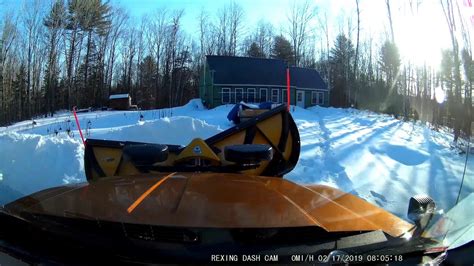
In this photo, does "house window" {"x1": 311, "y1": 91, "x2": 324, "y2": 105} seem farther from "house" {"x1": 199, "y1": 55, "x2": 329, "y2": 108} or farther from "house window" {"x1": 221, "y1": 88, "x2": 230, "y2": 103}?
"house window" {"x1": 221, "y1": 88, "x2": 230, "y2": 103}

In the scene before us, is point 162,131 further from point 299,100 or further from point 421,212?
point 299,100

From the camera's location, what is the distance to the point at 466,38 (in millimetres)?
2008

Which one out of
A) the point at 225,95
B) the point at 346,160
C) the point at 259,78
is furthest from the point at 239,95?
the point at 346,160

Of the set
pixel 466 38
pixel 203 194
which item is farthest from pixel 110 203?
pixel 466 38

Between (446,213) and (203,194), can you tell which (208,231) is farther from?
(446,213)

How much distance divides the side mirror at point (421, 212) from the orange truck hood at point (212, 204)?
0.07 m

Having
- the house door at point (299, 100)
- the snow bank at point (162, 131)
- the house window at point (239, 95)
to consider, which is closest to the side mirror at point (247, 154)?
the snow bank at point (162, 131)

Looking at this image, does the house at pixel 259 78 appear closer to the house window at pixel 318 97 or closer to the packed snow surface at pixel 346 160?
the house window at pixel 318 97

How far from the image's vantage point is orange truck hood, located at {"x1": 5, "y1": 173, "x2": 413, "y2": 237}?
190 cm

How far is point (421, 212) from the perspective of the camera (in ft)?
6.66

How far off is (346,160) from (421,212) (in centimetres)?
347

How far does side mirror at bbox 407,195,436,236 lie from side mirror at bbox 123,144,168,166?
1567mm

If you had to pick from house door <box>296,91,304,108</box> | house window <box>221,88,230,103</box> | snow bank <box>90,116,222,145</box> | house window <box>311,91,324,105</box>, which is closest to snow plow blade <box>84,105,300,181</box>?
snow bank <box>90,116,222,145</box>

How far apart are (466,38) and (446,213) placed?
0.89 m
